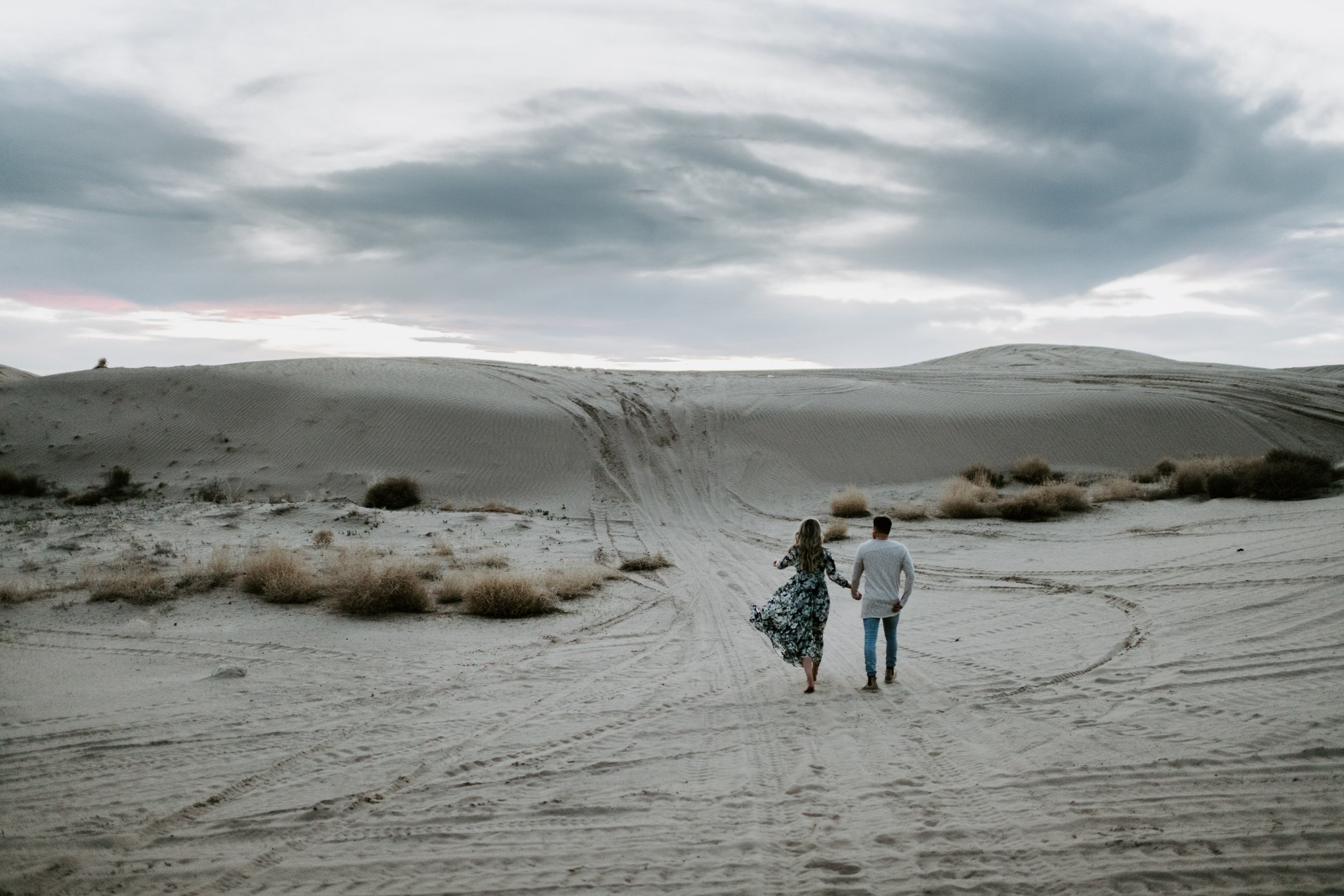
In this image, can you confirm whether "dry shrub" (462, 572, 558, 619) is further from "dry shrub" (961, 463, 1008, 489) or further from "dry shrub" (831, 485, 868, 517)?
"dry shrub" (961, 463, 1008, 489)

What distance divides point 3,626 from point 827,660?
365 inches

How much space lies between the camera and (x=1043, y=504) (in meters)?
19.0

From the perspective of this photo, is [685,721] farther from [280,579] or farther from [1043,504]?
[1043,504]

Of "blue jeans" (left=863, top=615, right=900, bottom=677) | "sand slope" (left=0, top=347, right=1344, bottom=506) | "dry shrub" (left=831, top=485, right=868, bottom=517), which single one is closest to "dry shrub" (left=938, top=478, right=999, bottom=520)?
"dry shrub" (left=831, top=485, right=868, bottom=517)

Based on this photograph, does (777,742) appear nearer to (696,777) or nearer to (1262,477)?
(696,777)

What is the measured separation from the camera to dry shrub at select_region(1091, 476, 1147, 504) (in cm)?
2030

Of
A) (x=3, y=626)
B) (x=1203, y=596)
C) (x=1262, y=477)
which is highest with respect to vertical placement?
(x=1262, y=477)

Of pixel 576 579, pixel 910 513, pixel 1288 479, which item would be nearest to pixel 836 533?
pixel 910 513

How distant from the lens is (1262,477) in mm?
18359

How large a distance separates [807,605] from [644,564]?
7572 millimetres

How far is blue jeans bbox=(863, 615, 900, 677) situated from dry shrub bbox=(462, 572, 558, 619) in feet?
15.8

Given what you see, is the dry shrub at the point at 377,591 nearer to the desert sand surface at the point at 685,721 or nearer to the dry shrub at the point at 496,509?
the desert sand surface at the point at 685,721

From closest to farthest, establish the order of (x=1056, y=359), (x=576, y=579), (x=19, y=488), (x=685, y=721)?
(x=685, y=721)
(x=576, y=579)
(x=19, y=488)
(x=1056, y=359)

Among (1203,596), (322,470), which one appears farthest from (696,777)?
(322,470)
